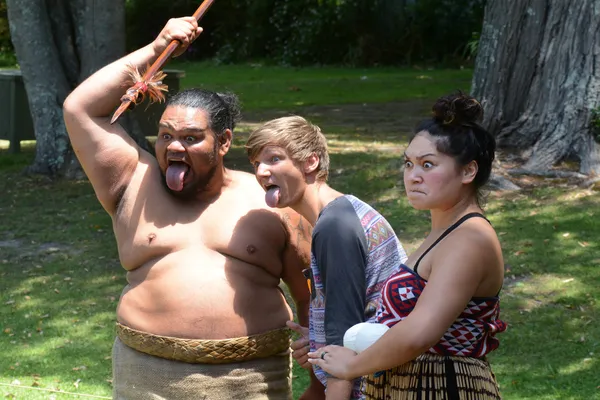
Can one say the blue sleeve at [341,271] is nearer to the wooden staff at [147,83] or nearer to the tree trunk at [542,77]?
the wooden staff at [147,83]

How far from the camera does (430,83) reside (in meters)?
17.3

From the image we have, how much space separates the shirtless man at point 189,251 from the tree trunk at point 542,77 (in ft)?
18.2

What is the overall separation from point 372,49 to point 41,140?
42.3 ft

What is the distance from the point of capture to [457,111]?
2541 mm

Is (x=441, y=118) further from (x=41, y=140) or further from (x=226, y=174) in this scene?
(x=41, y=140)

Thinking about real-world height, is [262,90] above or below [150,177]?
below

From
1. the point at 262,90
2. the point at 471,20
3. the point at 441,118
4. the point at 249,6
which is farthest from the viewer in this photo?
the point at 249,6

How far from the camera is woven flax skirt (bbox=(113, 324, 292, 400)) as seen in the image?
10.3 feet

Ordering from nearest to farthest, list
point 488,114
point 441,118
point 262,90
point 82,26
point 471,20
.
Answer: point 441,118, point 488,114, point 82,26, point 262,90, point 471,20

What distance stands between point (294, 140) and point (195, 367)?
0.83 meters

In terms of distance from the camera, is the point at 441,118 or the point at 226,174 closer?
the point at 441,118

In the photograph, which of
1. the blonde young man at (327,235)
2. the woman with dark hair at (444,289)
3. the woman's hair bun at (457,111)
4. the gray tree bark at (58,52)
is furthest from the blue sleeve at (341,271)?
the gray tree bark at (58,52)

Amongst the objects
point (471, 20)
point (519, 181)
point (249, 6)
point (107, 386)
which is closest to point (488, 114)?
point (519, 181)

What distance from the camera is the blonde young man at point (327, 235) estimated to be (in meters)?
2.71
